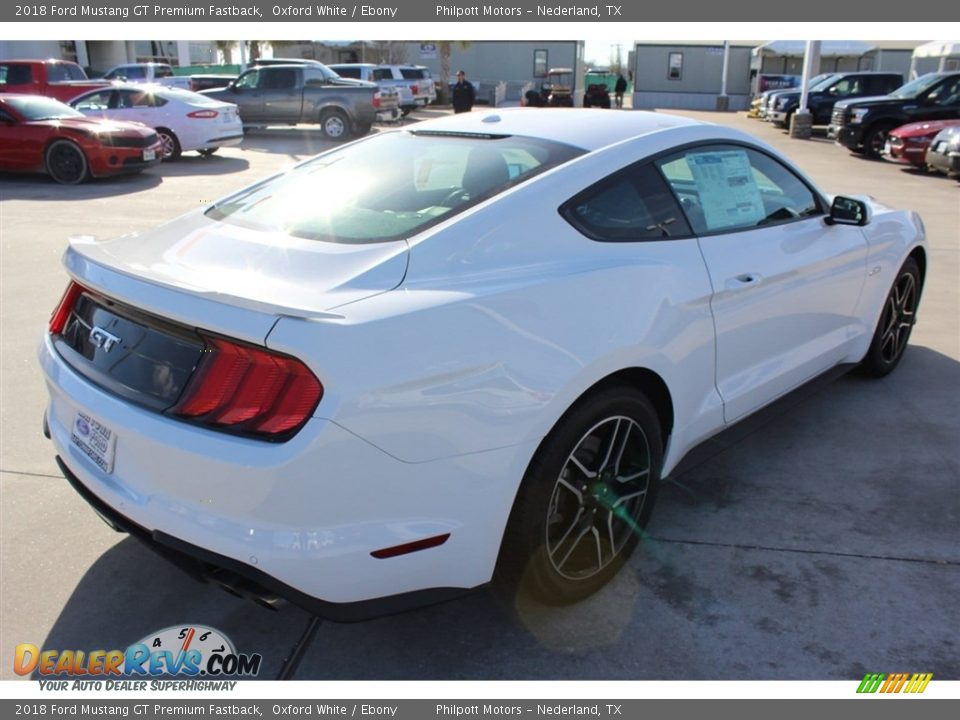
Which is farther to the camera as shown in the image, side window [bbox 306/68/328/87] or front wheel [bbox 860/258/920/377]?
side window [bbox 306/68/328/87]

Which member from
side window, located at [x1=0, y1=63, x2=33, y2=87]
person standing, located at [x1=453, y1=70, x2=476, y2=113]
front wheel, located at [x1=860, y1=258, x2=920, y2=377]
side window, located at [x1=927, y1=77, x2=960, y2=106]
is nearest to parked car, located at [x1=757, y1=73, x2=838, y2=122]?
side window, located at [x1=927, y1=77, x2=960, y2=106]

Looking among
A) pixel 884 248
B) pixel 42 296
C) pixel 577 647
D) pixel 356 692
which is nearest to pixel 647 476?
pixel 577 647

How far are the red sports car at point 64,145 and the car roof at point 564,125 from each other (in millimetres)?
11054

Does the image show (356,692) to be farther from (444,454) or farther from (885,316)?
(885,316)

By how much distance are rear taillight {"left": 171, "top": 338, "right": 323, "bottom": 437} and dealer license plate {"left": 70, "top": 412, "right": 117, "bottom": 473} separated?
1.09ft

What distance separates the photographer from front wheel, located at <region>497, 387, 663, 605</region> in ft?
8.21

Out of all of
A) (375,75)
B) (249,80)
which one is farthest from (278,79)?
(375,75)

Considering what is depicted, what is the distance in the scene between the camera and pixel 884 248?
4461 mm

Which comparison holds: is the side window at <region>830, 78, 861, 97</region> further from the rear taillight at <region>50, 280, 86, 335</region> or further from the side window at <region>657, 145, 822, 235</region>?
the rear taillight at <region>50, 280, 86, 335</region>

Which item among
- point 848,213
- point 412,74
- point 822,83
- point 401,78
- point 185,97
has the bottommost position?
point 848,213

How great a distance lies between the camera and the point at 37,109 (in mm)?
13398

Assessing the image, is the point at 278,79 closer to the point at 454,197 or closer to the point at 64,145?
the point at 64,145

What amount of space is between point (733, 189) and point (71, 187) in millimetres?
12196

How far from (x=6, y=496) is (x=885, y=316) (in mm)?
4678
